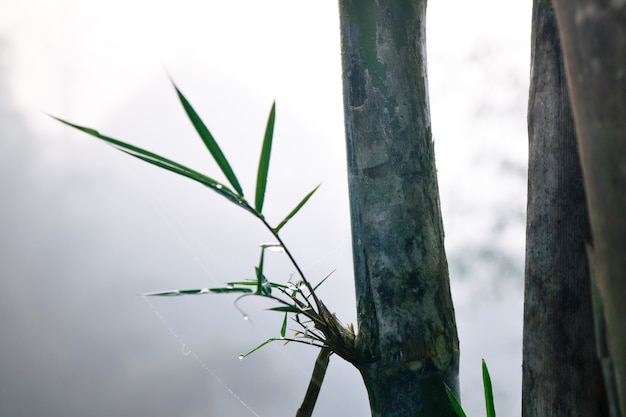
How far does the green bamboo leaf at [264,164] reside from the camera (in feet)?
3.16

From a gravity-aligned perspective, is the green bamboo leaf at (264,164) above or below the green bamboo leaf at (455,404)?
above

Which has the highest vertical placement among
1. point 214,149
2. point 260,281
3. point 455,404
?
point 214,149

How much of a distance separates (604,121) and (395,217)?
0.60 metres

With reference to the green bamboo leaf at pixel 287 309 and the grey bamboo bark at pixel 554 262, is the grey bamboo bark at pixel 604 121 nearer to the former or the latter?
the grey bamboo bark at pixel 554 262

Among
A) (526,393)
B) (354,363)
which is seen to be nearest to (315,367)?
(354,363)

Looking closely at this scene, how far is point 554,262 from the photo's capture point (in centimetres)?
90

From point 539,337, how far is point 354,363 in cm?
41

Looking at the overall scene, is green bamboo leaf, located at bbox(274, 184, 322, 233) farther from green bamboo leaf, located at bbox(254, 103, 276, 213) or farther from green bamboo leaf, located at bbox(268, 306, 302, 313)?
green bamboo leaf, located at bbox(268, 306, 302, 313)

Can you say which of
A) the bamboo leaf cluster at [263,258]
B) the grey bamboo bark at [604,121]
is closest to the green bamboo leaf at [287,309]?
the bamboo leaf cluster at [263,258]

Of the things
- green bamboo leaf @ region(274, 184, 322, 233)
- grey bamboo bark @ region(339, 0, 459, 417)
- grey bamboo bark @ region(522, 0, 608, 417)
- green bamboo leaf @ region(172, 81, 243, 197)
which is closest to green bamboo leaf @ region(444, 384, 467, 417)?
grey bamboo bark @ region(339, 0, 459, 417)

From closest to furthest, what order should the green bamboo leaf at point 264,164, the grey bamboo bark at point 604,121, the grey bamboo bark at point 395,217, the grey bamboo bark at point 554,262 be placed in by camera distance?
the grey bamboo bark at point 604,121
the grey bamboo bark at point 554,262
the green bamboo leaf at point 264,164
the grey bamboo bark at point 395,217

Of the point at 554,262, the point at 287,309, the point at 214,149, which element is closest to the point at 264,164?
the point at 214,149

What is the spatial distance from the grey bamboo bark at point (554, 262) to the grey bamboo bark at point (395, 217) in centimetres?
21

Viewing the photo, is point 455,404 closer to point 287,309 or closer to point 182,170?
point 287,309
